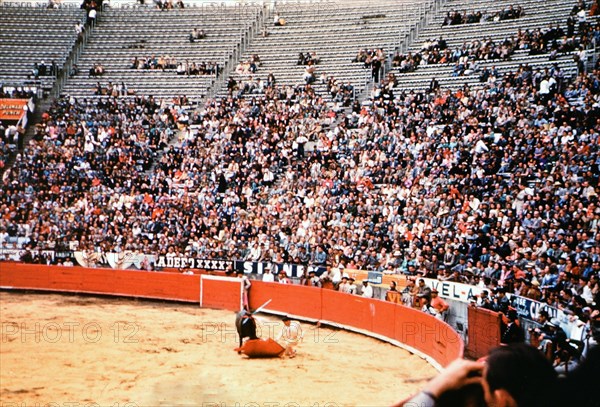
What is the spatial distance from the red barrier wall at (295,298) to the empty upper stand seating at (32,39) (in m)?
16.4

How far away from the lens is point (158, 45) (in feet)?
136

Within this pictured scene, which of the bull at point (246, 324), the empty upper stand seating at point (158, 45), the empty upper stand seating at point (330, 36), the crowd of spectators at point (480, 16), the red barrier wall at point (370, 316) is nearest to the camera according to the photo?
the red barrier wall at point (370, 316)

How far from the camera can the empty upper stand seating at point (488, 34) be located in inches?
1078

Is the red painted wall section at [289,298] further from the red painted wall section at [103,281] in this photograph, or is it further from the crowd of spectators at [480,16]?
the crowd of spectators at [480,16]

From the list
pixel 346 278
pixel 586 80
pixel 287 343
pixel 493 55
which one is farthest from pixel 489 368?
pixel 493 55

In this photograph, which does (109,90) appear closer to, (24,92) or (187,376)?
(24,92)

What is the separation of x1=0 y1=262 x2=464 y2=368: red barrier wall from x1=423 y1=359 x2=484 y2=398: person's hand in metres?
8.64

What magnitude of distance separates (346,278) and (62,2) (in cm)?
3377

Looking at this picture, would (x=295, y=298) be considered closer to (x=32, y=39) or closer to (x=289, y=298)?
(x=289, y=298)

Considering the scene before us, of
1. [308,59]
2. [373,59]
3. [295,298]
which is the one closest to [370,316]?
[295,298]

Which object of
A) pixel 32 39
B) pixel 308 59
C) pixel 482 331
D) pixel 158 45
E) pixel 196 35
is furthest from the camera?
pixel 32 39

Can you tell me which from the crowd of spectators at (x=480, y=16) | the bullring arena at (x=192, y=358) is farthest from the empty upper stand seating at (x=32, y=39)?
the crowd of spectators at (x=480, y=16)

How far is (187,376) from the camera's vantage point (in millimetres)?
13664

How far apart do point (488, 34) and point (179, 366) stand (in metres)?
22.5
